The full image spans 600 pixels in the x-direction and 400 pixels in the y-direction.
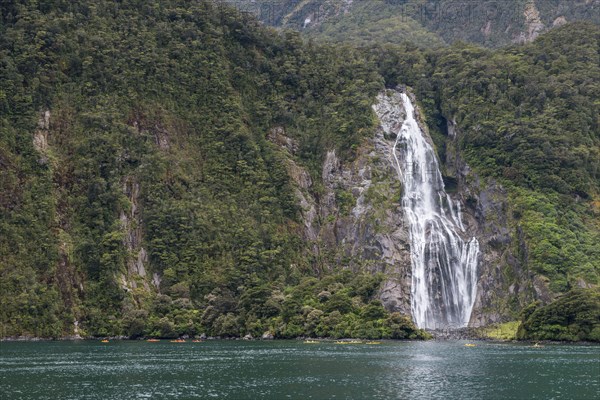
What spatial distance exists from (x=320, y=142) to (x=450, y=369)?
88.2 meters

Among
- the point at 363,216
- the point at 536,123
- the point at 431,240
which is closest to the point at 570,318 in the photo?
the point at 431,240

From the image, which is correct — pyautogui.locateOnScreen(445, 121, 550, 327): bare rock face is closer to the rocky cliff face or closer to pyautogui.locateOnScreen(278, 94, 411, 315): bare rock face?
the rocky cliff face

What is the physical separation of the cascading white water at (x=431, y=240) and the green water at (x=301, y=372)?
2926 cm

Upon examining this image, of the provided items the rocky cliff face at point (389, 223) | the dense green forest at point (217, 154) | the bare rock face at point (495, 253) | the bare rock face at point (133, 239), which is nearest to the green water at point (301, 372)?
the dense green forest at point (217, 154)

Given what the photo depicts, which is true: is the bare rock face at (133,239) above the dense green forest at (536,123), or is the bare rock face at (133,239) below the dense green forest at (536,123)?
below

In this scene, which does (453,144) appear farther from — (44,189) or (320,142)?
(44,189)

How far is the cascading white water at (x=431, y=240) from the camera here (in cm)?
12938

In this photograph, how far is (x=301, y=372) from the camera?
229ft

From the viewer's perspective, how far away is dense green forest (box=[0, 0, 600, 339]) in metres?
119

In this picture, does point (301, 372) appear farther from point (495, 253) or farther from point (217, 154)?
point (217, 154)

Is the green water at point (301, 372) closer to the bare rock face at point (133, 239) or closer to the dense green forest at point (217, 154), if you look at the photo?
Result: the dense green forest at point (217, 154)

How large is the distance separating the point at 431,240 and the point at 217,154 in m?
38.1

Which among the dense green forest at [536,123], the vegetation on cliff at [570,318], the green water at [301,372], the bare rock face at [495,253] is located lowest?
the green water at [301,372]

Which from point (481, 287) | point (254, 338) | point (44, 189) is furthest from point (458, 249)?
point (44, 189)
